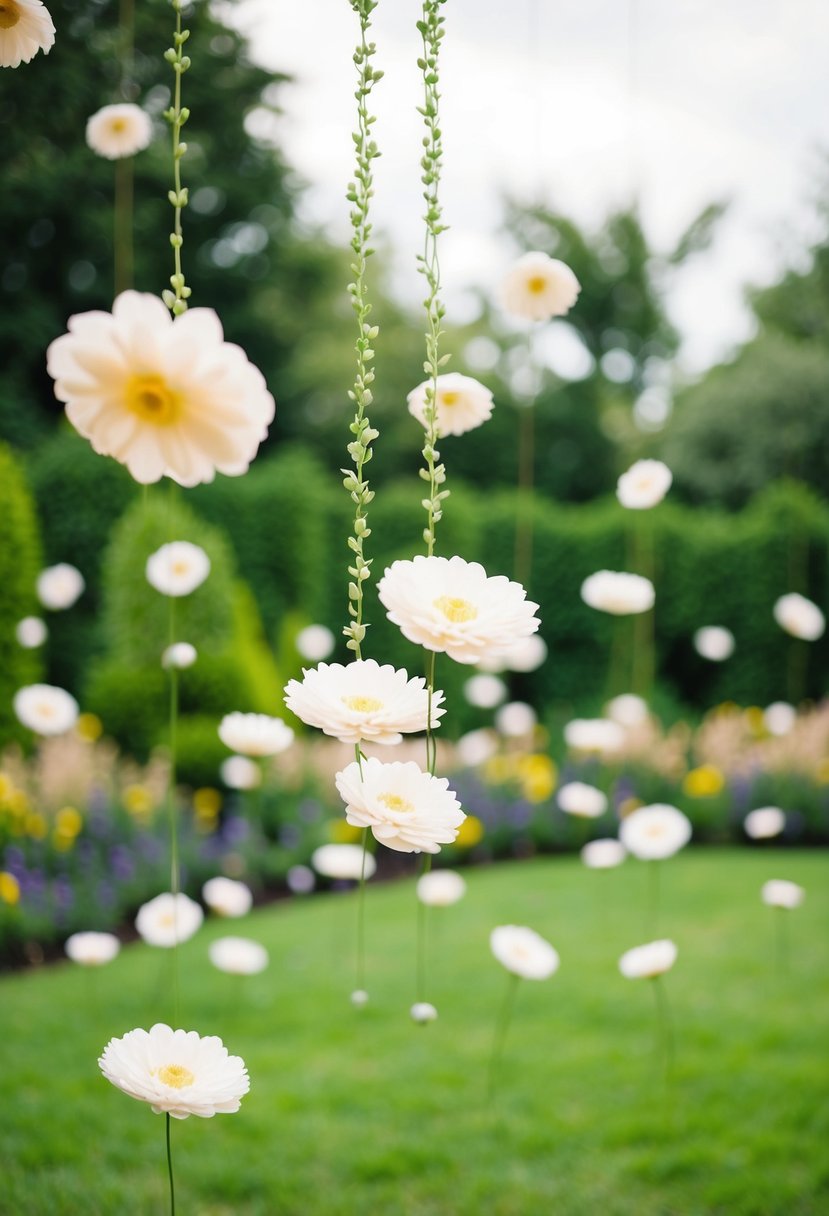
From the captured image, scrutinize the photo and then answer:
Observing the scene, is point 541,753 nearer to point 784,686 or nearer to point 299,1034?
point 784,686

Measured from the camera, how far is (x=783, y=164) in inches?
184

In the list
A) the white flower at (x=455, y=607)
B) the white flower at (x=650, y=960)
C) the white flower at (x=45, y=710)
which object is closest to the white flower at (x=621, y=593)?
the white flower at (x=650, y=960)

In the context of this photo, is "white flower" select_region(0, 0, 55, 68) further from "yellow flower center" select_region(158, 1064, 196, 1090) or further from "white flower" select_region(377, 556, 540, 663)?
"yellow flower center" select_region(158, 1064, 196, 1090)

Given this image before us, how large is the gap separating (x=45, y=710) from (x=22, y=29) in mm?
2432

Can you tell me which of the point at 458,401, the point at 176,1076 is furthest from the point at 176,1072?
the point at 458,401

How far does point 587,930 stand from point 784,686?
14.5 feet

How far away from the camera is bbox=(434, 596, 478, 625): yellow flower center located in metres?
0.75

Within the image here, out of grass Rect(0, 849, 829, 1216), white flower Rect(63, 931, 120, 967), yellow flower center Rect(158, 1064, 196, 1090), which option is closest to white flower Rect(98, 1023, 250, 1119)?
yellow flower center Rect(158, 1064, 196, 1090)

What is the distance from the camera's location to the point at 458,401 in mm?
1029

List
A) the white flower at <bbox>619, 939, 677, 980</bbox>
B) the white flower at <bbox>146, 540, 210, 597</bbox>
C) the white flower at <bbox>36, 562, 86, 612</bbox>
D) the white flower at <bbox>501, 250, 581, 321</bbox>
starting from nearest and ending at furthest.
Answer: the white flower at <bbox>501, 250, 581, 321</bbox> < the white flower at <bbox>619, 939, 677, 980</bbox> < the white flower at <bbox>146, 540, 210, 597</bbox> < the white flower at <bbox>36, 562, 86, 612</bbox>

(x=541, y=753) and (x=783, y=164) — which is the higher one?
(x=783, y=164)

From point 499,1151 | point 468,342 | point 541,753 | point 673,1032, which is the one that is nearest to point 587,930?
point 673,1032

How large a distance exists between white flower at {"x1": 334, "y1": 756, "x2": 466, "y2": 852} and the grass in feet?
4.82

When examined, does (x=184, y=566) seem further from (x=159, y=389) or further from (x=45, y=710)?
(x=159, y=389)
